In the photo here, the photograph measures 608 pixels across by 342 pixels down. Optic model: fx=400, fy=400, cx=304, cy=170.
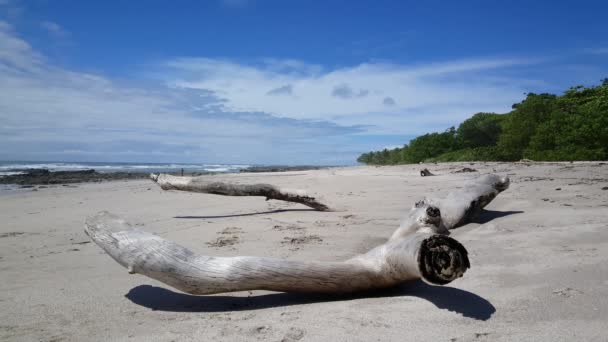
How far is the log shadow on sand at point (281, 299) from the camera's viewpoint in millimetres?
2502

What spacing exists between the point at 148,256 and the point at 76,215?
5.94 metres

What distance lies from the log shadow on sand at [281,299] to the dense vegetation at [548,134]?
20480 mm

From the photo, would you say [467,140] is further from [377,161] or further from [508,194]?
[508,194]

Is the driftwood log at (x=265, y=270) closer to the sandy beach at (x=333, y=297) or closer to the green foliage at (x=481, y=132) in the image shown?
the sandy beach at (x=333, y=297)

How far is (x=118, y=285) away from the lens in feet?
11.1

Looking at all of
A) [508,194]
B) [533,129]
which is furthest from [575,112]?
[508,194]

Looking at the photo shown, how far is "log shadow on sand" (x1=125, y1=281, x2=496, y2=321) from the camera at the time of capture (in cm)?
250

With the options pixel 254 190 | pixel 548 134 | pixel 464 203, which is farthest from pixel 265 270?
pixel 548 134

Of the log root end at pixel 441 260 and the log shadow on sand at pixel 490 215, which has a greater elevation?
the log root end at pixel 441 260

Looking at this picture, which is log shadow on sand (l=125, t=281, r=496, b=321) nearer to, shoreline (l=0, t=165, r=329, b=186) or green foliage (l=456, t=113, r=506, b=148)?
shoreline (l=0, t=165, r=329, b=186)

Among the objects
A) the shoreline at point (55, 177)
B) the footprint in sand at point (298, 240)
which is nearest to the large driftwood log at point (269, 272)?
the footprint in sand at point (298, 240)

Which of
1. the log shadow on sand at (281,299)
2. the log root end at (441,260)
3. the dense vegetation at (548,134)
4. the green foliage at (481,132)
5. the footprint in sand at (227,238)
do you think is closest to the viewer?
the log root end at (441,260)

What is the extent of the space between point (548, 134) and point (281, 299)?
75.7 feet

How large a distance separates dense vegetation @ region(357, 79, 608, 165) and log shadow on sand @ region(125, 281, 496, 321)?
67.2ft
